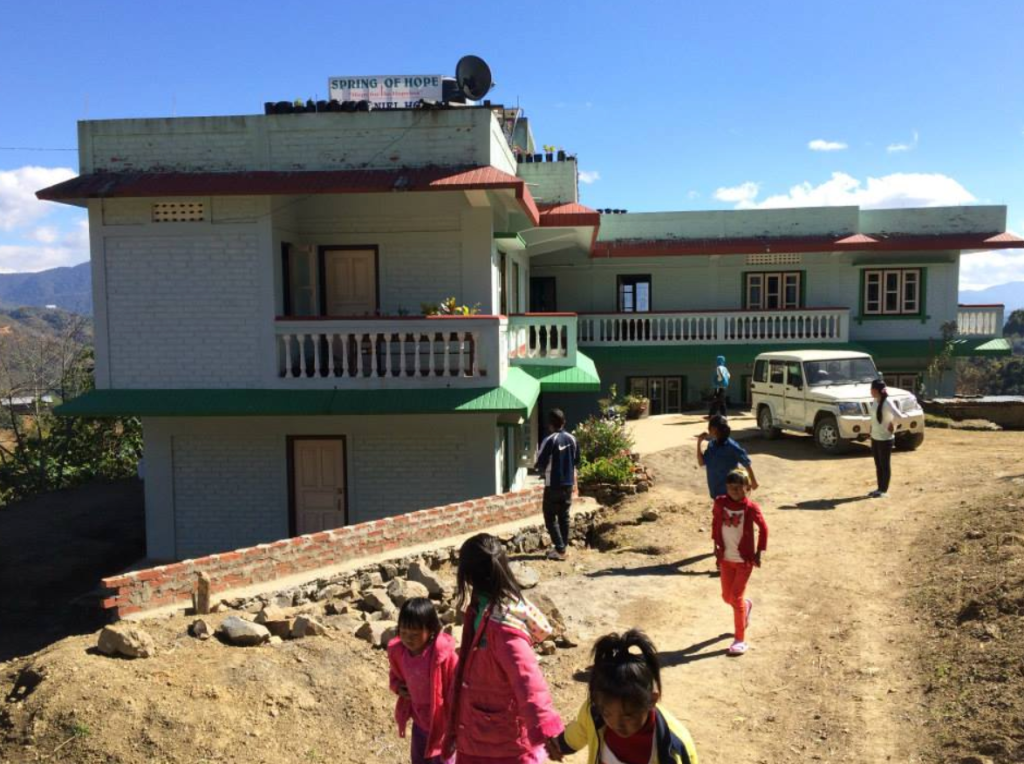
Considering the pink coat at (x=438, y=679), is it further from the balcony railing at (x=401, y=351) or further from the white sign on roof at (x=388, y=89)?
the white sign on roof at (x=388, y=89)

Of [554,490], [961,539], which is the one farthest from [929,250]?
[554,490]

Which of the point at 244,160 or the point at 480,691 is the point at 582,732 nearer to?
the point at 480,691

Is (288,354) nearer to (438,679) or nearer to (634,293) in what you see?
(438,679)

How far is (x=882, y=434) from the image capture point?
1138 centimetres

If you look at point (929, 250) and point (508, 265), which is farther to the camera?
point (929, 250)

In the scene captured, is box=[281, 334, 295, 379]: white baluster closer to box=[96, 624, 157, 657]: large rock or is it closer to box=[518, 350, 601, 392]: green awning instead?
box=[518, 350, 601, 392]: green awning

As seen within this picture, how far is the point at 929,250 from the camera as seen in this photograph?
23234 millimetres

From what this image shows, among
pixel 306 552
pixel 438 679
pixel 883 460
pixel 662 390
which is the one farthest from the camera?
pixel 662 390

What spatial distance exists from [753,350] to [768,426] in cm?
647

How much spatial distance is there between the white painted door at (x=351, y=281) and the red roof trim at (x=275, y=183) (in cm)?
170

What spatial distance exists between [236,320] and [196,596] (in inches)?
214

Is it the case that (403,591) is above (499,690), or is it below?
below

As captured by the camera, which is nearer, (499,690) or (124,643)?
(499,690)

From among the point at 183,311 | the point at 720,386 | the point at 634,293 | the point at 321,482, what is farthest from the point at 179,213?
the point at 634,293
